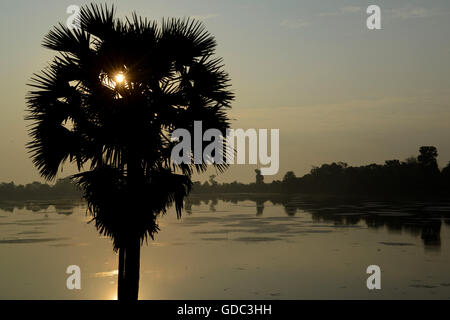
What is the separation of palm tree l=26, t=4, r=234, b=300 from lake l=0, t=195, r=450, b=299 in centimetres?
873

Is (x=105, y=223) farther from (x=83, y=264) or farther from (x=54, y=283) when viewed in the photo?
(x=83, y=264)

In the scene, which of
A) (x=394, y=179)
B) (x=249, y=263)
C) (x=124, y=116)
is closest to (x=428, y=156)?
(x=394, y=179)

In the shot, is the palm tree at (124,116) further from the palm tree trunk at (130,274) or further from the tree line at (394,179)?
the tree line at (394,179)

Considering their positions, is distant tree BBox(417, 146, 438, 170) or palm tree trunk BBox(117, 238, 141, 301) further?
distant tree BBox(417, 146, 438, 170)

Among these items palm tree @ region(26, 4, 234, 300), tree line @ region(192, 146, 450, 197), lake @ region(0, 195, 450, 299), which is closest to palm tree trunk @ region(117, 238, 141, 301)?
palm tree @ region(26, 4, 234, 300)

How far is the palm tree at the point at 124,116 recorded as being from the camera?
9945 millimetres

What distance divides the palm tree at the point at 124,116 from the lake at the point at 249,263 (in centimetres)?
873

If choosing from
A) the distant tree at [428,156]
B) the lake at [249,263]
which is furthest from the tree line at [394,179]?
the lake at [249,263]

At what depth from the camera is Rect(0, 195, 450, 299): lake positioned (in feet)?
62.9

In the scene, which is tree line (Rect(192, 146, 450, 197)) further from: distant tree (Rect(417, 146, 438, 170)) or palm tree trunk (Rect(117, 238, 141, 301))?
palm tree trunk (Rect(117, 238, 141, 301))

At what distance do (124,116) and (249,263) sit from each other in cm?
1615

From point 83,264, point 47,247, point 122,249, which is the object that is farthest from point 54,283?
point 122,249

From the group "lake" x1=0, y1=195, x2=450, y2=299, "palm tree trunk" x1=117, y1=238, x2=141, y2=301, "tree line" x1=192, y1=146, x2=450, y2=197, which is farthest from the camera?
"tree line" x1=192, y1=146, x2=450, y2=197
